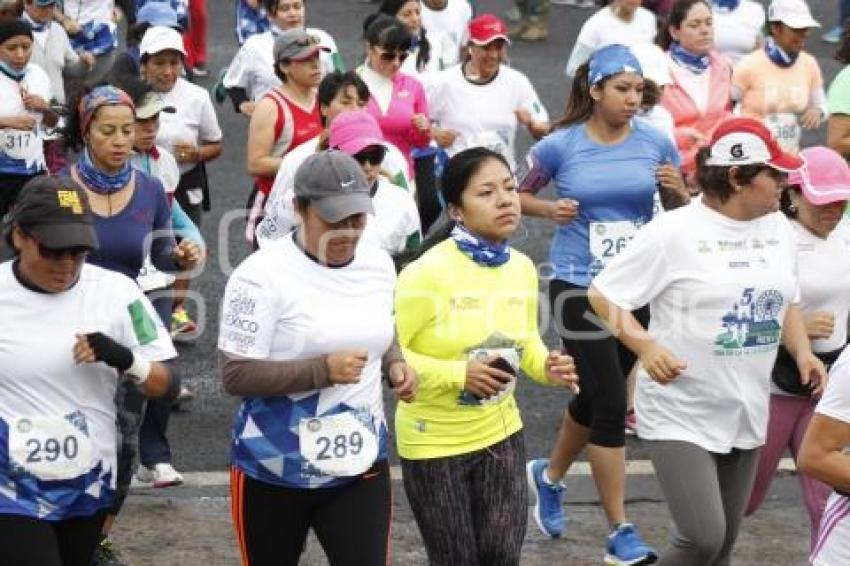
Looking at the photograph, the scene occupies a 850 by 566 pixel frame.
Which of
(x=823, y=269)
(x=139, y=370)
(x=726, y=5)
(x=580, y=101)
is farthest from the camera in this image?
(x=726, y=5)

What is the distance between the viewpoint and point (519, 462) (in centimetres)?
670

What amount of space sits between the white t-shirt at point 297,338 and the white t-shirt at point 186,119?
4.08 metres

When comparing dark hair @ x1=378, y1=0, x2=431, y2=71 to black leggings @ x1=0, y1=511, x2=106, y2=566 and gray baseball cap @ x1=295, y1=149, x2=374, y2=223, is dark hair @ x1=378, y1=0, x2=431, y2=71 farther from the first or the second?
black leggings @ x1=0, y1=511, x2=106, y2=566

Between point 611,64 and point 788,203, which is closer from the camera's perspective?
point 788,203

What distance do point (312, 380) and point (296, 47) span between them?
3977 millimetres

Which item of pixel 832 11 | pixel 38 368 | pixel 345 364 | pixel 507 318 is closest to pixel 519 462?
pixel 507 318

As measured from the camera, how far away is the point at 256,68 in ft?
36.6

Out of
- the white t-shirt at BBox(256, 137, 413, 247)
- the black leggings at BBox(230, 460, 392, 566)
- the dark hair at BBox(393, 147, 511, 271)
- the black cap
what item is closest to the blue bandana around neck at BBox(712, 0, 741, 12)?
the white t-shirt at BBox(256, 137, 413, 247)

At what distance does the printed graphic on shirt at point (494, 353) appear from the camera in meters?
6.52

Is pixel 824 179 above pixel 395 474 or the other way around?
above

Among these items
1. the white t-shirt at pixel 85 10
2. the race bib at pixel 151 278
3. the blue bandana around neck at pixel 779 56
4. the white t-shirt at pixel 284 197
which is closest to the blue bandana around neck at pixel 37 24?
the white t-shirt at pixel 85 10

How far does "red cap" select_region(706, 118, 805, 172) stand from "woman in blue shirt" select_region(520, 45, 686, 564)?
1.27 m

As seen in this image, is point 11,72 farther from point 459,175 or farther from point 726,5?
point 726,5

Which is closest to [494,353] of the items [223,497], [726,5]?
[223,497]
